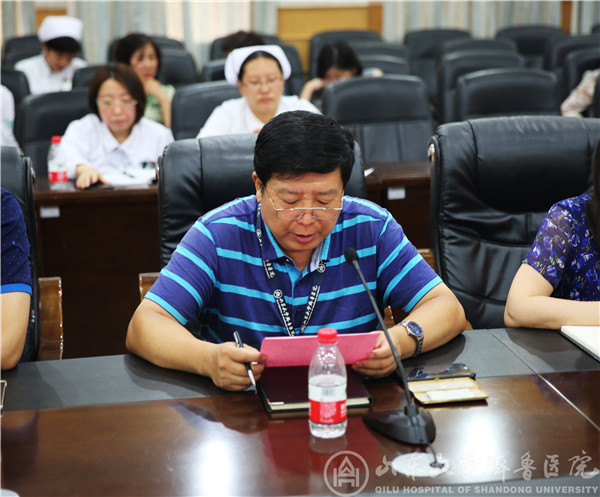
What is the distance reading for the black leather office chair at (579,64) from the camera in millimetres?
5090

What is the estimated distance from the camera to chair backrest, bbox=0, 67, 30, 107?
4.35 metres

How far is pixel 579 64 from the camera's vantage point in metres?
5.09

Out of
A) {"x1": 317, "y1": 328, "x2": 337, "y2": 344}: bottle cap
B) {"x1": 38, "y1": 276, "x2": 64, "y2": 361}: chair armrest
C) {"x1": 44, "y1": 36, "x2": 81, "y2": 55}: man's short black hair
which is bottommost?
{"x1": 38, "y1": 276, "x2": 64, "y2": 361}: chair armrest

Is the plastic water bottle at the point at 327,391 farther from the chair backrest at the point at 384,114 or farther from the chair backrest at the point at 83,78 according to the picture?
the chair backrest at the point at 83,78

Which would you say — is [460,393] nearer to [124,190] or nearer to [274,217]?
[274,217]

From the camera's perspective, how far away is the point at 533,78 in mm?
3736

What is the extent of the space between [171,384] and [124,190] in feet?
4.87

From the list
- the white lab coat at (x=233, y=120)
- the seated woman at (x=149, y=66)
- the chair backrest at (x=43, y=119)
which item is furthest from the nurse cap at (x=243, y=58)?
the seated woman at (x=149, y=66)

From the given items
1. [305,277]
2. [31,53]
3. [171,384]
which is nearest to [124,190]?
[305,277]

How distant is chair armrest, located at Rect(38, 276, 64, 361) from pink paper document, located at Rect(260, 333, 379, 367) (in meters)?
0.68

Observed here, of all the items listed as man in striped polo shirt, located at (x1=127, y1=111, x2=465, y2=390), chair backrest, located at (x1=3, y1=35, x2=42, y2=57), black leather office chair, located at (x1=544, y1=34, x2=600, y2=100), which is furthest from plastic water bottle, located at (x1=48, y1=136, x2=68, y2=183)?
black leather office chair, located at (x1=544, y1=34, x2=600, y2=100)

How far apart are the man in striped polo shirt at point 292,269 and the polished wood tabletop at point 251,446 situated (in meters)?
0.18

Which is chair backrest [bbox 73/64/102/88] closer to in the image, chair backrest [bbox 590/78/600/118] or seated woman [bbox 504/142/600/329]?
chair backrest [bbox 590/78/600/118]

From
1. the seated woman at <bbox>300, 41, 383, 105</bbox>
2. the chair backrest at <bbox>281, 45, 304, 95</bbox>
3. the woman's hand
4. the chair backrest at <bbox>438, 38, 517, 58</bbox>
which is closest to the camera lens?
the woman's hand
